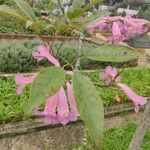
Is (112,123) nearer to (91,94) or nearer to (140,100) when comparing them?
(140,100)

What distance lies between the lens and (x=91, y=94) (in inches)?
30.0

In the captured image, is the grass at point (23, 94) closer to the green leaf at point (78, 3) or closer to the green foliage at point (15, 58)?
the green foliage at point (15, 58)

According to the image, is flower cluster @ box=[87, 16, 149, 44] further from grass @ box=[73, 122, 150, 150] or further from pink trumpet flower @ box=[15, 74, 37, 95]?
grass @ box=[73, 122, 150, 150]

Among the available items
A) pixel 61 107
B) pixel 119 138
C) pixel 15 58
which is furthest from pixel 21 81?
pixel 15 58

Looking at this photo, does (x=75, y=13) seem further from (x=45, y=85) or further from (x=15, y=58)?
(x=15, y=58)

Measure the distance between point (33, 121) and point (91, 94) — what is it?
3.47 metres

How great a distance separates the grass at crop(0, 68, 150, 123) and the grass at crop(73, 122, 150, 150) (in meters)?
0.42

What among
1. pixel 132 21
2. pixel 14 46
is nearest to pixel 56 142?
pixel 14 46

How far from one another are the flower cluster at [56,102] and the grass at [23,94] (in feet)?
7.47

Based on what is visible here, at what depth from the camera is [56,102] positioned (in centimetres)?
91

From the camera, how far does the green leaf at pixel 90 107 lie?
72cm

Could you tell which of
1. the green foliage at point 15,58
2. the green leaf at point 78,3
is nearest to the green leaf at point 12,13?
the green leaf at point 78,3

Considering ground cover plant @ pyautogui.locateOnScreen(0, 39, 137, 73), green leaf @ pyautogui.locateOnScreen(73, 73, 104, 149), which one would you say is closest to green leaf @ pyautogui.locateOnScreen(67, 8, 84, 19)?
green leaf @ pyautogui.locateOnScreen(73, 73, 104, 149)

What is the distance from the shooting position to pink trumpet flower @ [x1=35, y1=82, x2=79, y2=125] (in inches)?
35.0
